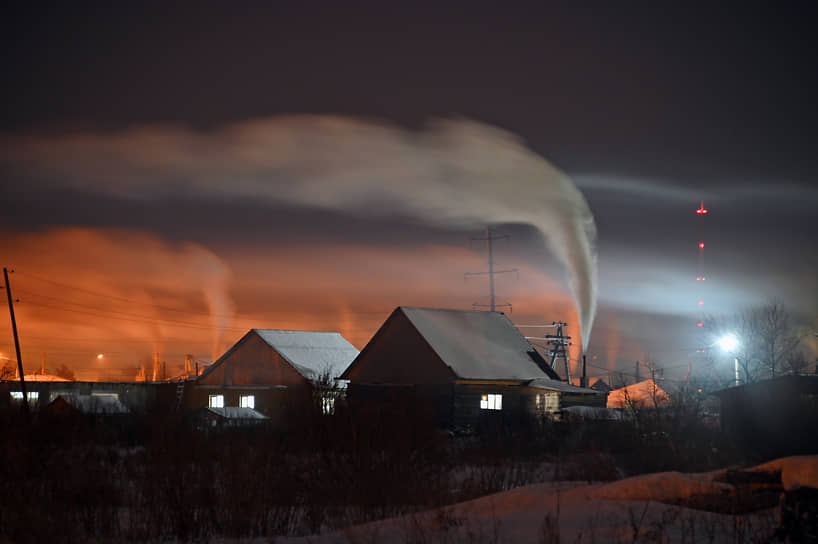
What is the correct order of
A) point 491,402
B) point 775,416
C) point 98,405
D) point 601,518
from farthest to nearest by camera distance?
point 491,402, point 98,405, point 775,416, point 601,518

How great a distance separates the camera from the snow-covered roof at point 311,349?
58.5 metres

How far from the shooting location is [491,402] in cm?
4622

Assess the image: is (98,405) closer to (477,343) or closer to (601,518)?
(477,343)

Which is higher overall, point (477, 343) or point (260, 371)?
point (477, 343)

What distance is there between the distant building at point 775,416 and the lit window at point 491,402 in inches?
489

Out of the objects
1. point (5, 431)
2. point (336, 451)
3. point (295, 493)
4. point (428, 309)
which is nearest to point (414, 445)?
point (336, 451)

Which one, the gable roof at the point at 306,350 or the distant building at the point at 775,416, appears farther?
the gable roof at the point at 306,350

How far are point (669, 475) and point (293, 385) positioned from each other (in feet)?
145

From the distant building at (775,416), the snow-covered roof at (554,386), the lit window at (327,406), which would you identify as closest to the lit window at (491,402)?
the snow-covered roof at (554,386)

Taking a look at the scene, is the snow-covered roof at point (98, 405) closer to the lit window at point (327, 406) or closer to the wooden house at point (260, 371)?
the lit window at point (327, 406)

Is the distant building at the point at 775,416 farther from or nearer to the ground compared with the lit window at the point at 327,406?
nearer to the ground

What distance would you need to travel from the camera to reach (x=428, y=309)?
51344 millimetres

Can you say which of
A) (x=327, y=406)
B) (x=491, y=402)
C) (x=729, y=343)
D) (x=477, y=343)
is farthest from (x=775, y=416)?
(x=729, y=343)

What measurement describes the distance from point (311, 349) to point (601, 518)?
165 feet
